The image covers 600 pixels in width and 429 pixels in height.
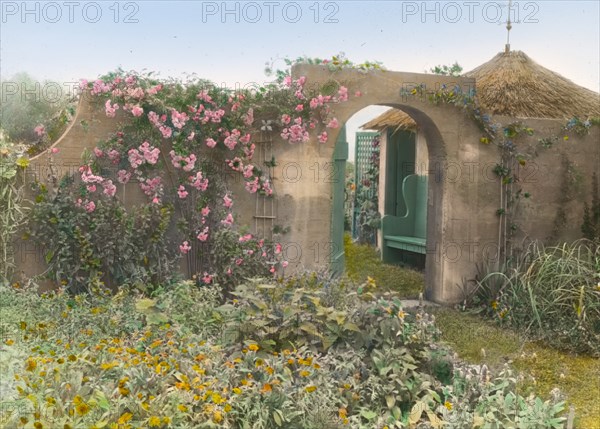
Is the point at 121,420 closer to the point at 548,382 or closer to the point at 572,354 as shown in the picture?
the point at 548,382

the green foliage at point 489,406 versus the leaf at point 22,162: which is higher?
the leaf at point 22,162

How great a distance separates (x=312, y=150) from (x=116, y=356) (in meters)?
3.56

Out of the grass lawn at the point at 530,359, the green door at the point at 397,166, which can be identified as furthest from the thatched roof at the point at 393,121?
the grass lawn at the point at 530,359

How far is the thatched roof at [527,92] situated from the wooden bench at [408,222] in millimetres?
→ 2067

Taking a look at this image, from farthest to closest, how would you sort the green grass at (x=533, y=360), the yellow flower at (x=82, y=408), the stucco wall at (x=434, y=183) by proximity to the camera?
the stucco wall at (x=434, y=183) → the green grass at (x=533, y=360) → the yellow flower at (x=82, y=408)

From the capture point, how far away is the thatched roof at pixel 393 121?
9.79 m

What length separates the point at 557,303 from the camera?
6.37 meters

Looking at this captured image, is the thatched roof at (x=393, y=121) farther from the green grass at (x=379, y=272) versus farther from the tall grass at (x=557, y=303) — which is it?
the tall grass at (x=557, y=303)

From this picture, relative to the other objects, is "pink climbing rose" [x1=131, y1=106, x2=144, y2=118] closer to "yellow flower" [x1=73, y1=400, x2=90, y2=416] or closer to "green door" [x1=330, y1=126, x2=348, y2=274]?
"green door" [x1=330, y1=126, x2=348, y2=274]

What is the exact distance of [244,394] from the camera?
360 cm

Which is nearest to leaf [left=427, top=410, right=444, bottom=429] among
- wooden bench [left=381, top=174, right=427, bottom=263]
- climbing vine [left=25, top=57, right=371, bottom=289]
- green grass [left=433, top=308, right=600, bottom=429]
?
green grass [left=433, top=308, right=600, bottom=429]

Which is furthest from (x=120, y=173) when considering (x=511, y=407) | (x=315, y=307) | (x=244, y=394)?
(x=511, y=407)

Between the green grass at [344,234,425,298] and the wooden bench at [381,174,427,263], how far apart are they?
1.00ft

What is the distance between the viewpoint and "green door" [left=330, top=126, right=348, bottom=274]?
7.34 m
